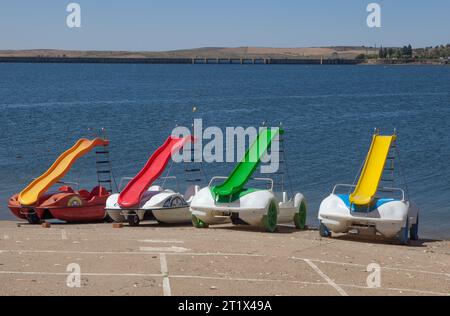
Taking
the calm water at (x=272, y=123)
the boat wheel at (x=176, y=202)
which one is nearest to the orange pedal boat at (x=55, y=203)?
the boat wheel at (x=176, y=202)

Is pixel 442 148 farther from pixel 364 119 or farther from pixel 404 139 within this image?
pixel 364 119

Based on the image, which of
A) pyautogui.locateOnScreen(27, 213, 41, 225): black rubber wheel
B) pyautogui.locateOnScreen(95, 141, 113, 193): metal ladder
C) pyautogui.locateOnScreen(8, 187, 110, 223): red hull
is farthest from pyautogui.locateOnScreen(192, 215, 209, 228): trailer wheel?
pyautogui.locateOnScreen(27, 213, 41, 225): black rubber wheel

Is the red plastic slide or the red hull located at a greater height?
the red plastic slide

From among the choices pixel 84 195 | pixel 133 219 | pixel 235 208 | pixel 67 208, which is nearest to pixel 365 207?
pixel 235 208

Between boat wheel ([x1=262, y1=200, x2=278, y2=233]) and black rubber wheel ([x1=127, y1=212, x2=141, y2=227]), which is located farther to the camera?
black rubber wheel ([x1=127, y1=212, x2=141, y2=227])

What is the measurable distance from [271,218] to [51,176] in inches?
246

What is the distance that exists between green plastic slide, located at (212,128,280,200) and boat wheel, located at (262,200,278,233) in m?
0.80

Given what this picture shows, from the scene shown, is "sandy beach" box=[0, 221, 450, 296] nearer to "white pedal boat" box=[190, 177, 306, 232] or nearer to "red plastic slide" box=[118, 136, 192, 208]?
"white pedal boat" box=[190, 177, 306, 232]

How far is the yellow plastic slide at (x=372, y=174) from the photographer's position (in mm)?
19000

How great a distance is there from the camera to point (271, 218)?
2050 cm

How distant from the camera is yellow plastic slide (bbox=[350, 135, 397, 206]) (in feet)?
62.3

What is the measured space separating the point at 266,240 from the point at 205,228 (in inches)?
110

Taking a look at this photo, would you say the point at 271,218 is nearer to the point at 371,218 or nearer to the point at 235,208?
the point at 235,208

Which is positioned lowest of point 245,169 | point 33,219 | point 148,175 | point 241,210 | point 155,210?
point 33,219
